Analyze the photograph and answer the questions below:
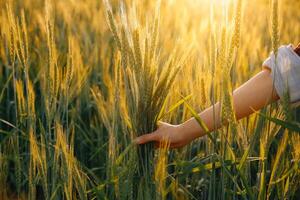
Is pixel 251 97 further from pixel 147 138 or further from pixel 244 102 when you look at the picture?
pixel 147 138

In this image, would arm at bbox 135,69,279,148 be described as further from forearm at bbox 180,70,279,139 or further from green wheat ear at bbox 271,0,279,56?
green wheat ear at bbox 271,0,279,56

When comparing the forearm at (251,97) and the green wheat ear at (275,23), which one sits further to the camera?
the forearm at (251,97)

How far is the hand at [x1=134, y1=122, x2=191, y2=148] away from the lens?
3.64 ft

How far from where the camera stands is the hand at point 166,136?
3.64ft

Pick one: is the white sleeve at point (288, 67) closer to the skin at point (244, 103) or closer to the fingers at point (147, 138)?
the skin at point (244, 103)

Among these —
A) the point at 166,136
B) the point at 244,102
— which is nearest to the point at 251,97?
the point at 244,102

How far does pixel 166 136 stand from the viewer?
114cm

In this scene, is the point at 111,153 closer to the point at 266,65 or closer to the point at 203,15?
the point at 266,65

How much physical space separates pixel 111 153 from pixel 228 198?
0.80ft

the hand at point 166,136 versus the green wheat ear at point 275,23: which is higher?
the green wheat ear at point 275,23

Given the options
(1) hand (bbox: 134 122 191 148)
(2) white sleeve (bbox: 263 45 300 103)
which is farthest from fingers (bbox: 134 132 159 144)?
(2) white sleeve (bbox: 263 45 300 103)

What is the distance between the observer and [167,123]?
1209 millimetres

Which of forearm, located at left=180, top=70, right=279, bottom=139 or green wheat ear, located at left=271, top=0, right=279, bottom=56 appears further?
forearm, located at left=180, top=70, right=279, bottom=139

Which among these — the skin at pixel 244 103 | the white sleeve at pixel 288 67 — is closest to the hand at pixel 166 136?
the skin at pixel 244 103
